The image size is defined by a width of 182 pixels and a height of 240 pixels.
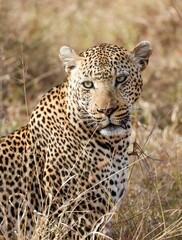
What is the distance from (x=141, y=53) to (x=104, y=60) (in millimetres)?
492

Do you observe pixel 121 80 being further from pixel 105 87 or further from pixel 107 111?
pixel 107 111

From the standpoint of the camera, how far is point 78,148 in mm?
8234

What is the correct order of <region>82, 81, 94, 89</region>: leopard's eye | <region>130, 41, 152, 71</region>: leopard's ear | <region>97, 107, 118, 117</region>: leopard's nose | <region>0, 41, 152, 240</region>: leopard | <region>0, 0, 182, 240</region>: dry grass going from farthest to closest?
<region>0, 0, 182, 240</region>: dry grass → <region>130, 41, 152, 71</region>: leopard's ear → <region>82, 81, 94, 89</region>: leopard's eye → <region>0, 41, 152, 240</region>: leopard → <region>97, 107, 118, 117</region>: leopard's nose

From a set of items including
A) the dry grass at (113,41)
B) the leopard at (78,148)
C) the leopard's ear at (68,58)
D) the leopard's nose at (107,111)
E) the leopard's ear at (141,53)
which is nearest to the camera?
the leopard's nose at (107,111)

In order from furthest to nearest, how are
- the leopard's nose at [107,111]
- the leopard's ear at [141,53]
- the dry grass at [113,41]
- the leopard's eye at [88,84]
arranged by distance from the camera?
the dry grass at [113,41], the leopard's ear at [141,53], the leopard's eye at [88,84], the leopard's nose at [107,111]

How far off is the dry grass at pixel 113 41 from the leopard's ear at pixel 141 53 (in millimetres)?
1319

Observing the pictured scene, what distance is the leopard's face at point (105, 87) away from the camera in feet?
26.0

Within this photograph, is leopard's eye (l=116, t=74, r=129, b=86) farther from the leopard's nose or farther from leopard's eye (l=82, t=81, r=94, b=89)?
the leopard's nose

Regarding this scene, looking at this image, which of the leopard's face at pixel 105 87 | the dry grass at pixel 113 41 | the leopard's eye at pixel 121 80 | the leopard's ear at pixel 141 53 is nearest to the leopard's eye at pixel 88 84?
the leopard's face at pixel 105 87

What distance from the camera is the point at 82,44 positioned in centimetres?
1619

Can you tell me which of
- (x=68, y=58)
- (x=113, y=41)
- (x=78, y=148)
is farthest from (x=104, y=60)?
(x=113, y=41)

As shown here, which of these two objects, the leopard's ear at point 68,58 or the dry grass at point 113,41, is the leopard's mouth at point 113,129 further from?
the dry grass at point 113,41

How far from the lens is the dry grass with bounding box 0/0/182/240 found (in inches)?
407

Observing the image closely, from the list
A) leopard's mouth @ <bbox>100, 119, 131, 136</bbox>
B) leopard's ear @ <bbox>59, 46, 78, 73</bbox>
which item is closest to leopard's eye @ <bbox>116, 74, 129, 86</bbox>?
leopard's mouth @ <bbox>100, 119, 131, 136</bbox>
